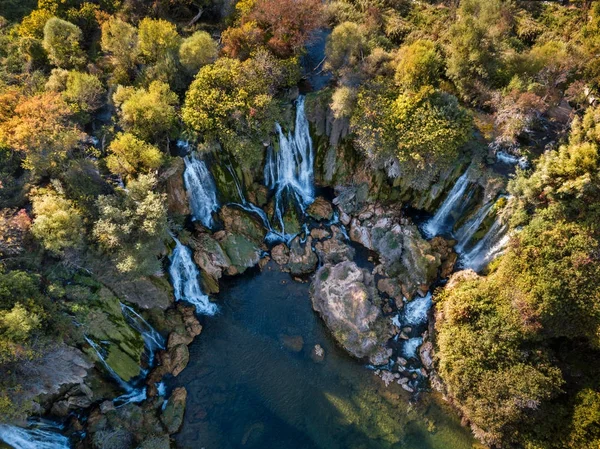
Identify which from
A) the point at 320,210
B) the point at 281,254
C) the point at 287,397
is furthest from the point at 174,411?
the point at 320,210

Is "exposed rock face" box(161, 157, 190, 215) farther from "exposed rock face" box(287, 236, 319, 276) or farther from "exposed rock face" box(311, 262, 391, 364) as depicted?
"exposed rock face" box(311, 262, 391, 364)

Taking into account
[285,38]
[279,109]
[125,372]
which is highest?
[285,38]

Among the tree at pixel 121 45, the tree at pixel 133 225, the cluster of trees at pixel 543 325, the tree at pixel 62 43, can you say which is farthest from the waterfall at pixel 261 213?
the tree at pixel 62 43

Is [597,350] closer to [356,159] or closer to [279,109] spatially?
[356,159]

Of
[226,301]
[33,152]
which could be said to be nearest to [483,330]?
[226,301]

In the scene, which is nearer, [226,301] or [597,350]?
[597,350]

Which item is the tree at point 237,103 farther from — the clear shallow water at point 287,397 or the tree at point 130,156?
the clear shallow water at point 287,397

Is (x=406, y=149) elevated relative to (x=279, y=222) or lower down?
elevated

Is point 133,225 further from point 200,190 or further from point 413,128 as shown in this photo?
point 413,128

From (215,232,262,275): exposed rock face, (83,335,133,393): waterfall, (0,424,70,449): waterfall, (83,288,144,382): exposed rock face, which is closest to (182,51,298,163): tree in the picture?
(215,232,262,275): exposed rock face
